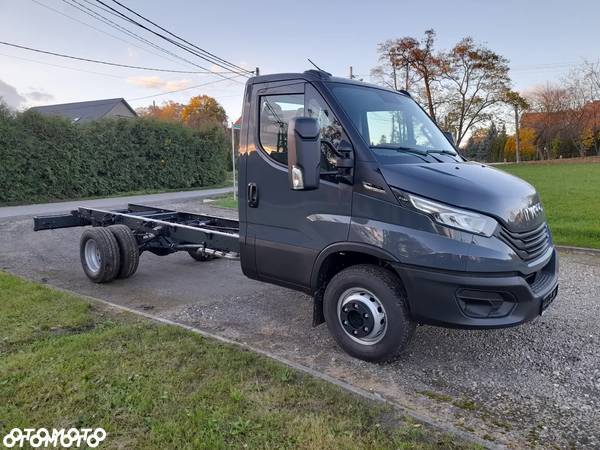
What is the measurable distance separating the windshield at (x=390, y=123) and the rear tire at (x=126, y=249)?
3.83m

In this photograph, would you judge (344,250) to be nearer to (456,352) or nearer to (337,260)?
(337,260)

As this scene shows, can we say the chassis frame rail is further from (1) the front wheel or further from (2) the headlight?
(2) the headlight

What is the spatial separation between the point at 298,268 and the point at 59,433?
2188mm

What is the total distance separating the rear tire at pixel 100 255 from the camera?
20.2 ft

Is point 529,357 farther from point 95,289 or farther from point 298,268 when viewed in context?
point 95,289

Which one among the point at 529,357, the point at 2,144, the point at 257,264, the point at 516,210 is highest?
the point at 2,144

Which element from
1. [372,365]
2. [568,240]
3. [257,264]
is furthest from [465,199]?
[568,240]

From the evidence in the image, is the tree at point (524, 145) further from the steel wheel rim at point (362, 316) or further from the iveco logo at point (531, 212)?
the steel wheel rim at point (362, 316)

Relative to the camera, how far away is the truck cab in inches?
132

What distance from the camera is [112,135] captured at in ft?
66.6

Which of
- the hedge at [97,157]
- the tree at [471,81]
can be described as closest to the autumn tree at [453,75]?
the tree at [471,81]

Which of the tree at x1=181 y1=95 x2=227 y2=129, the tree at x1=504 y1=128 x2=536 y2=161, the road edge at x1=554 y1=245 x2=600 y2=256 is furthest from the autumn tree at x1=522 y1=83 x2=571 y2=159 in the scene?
the road edge at x1=554 y1=245 x2=600 y2=256

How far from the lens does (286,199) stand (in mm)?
4152

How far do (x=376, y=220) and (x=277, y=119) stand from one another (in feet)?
4.64
